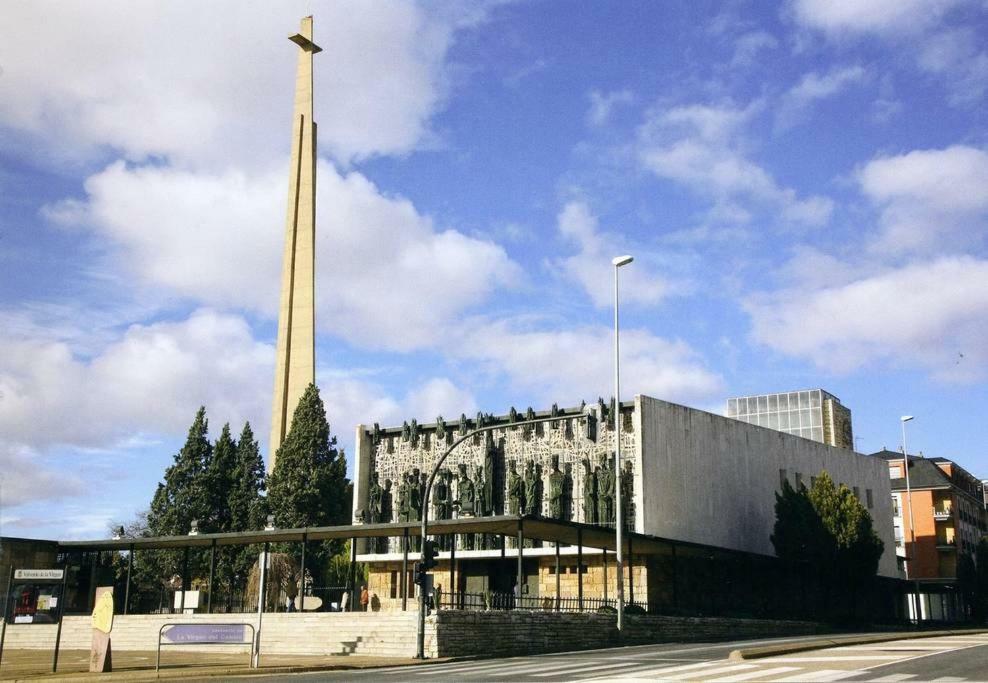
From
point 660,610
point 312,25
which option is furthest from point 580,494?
point 312,25

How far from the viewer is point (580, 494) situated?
168 ft

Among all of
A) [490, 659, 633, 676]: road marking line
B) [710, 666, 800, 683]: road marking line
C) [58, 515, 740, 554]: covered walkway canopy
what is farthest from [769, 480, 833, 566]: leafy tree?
[710, 666, 800, 683]: road marking line

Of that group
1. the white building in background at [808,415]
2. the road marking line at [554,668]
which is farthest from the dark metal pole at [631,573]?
the white building in background at [808,415]

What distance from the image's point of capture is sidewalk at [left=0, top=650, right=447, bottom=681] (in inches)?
917

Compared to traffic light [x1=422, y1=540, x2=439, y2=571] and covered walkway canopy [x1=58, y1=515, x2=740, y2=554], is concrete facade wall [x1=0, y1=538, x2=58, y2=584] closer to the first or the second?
covered walkway canopy [x1=58, y1=515, x2=740, y2=554]

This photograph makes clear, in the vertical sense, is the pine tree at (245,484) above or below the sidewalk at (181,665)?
above

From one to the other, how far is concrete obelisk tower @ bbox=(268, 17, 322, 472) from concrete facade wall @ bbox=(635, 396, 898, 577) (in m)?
29.2

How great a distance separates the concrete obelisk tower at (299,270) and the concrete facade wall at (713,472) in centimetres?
2918

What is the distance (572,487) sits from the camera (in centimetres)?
5169

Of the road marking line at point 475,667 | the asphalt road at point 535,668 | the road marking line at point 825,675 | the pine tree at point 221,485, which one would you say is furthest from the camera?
the pine tree at point 221,485

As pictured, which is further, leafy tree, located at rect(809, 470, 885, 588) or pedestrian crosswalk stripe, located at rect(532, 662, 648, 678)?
leafy tree, located at rect(809, 470, 885, 588)

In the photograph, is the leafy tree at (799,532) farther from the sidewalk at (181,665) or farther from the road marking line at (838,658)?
the road marking line at (838,658)

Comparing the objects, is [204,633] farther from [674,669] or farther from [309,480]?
[309,480]

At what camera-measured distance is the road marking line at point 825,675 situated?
705 inches
